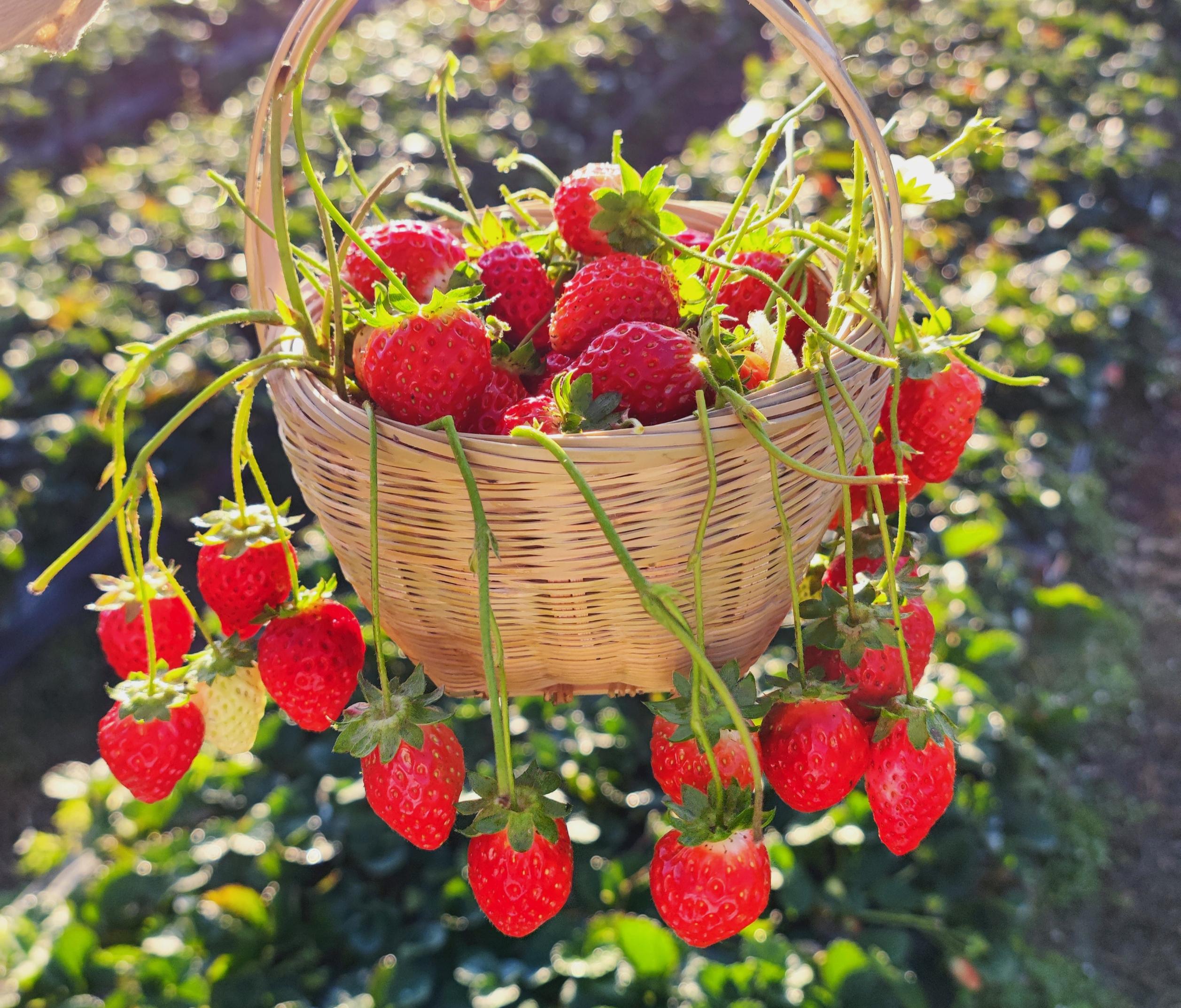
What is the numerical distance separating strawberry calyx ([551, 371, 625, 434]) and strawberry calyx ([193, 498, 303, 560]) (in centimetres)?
28

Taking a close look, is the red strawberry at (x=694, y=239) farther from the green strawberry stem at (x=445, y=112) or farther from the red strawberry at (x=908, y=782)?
the red strawberry at (x=908, y=782)

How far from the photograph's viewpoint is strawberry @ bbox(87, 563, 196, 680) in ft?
3.44

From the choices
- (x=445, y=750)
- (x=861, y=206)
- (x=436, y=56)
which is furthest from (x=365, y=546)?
(x=436, y=56)

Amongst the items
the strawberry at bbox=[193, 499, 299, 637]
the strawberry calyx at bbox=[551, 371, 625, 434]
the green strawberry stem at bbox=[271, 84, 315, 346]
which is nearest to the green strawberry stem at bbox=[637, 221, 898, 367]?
the strawberry calyx at bbox=[551, 371, 625, 434]

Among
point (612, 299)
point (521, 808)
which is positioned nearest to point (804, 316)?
point (612, 299)

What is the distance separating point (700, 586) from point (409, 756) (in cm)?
29

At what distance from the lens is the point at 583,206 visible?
117 centimetres

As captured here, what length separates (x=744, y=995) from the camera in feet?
5.59

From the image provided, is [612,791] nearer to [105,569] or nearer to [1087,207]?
[105,569]

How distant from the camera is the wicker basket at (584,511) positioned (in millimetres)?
846

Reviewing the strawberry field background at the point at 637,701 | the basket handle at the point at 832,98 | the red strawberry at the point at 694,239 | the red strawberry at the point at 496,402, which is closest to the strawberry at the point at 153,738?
the red strawberry at the point at 496,402

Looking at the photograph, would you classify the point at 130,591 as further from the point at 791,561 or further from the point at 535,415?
the point at 791,561

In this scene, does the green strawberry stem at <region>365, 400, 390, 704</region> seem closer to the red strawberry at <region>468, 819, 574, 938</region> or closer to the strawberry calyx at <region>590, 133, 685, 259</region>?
the red strawberry at <region>468, 819, 574, 938</region>

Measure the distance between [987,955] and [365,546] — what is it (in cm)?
161
